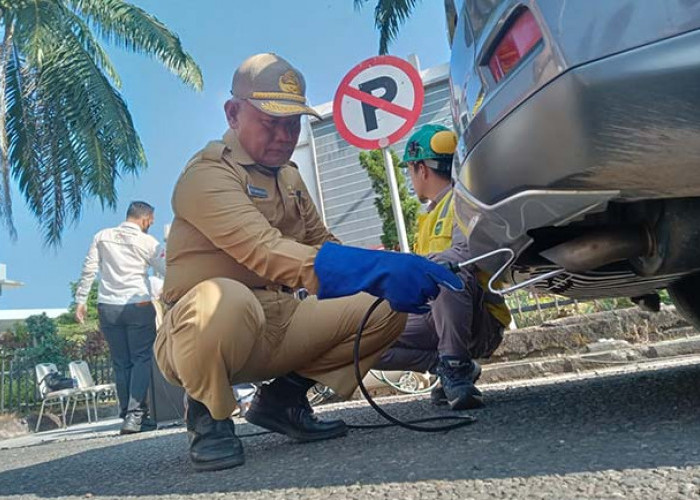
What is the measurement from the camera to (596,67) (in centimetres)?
139

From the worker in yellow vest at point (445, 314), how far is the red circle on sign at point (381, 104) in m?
0.79

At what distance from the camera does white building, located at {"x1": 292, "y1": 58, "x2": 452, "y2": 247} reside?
529 inches

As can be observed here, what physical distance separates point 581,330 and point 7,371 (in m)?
8.95

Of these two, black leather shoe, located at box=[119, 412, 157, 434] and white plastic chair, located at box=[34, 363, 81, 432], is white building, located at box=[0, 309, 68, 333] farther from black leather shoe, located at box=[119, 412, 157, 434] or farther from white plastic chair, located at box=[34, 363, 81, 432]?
black leather shoe, located at box=[119, 412, 157, 434]

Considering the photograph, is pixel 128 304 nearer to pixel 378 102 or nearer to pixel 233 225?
pixel 378 102

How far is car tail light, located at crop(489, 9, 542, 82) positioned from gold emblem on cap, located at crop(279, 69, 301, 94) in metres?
0.96

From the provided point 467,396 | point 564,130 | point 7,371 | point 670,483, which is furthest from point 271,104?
point 7,371

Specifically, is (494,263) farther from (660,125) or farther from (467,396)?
(467,396)

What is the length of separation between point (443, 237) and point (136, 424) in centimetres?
324

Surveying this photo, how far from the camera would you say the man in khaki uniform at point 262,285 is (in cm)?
205

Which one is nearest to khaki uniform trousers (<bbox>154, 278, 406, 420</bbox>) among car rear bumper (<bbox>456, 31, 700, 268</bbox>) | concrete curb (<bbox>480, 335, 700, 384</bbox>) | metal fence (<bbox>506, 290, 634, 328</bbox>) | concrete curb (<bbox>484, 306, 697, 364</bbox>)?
car rear bumper (<bbox>456, 31, 700, 268</bbox>)

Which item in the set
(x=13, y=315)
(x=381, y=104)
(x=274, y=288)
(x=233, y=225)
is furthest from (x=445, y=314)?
(x=13, y=315)

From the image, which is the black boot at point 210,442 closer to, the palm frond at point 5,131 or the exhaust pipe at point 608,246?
the exhaust pipe at point 608,246

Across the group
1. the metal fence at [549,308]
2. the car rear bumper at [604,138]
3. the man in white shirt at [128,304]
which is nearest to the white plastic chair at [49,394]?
the man in white shirt at [128,304]
